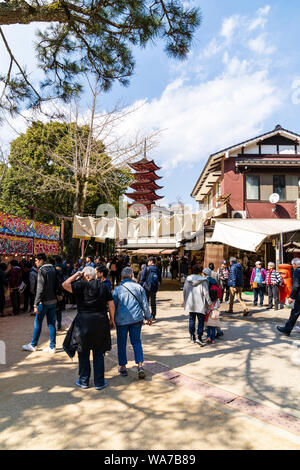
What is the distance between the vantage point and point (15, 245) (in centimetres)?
1056

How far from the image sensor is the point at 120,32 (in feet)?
19.3

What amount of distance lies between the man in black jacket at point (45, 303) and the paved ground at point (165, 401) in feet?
0.74

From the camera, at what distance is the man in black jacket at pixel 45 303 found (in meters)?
5.70

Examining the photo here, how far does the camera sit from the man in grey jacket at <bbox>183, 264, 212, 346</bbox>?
5.95 metres

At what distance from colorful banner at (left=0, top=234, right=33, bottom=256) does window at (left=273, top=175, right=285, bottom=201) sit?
1352cm

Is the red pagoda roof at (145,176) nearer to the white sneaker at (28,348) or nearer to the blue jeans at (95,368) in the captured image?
the white sneaker at (28,348)

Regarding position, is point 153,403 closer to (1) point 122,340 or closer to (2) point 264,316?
(1) point 122,340

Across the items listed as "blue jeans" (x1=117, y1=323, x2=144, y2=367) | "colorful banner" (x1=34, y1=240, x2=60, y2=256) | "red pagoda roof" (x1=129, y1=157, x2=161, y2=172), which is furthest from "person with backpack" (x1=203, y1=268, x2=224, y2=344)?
"red pagoda roof" (x1=129, y1=157, x2=161, y2=172)

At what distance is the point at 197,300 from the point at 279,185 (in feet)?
45.7

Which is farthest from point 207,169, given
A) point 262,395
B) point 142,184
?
point 142,184

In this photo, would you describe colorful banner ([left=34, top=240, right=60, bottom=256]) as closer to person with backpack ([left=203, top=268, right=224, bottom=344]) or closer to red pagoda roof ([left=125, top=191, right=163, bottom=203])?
person with backpack ([left=203, top=268, right=224, bottom=344])

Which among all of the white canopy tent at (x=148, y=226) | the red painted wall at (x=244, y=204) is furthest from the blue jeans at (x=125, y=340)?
the red painted wall at (x=244, y=204)

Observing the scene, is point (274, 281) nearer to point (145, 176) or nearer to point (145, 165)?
point (145, 165)

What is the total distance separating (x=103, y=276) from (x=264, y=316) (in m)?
5.84
